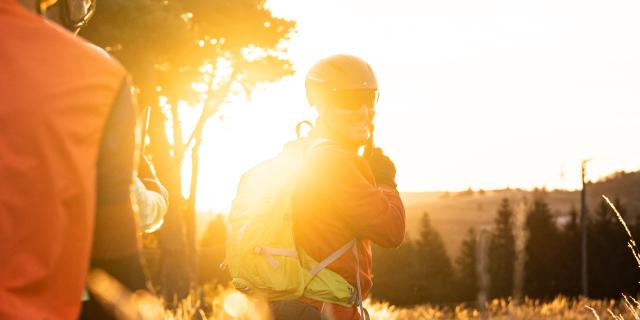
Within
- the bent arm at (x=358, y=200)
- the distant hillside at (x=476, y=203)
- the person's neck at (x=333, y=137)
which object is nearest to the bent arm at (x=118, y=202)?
the bent arm at (x=358, y=200)

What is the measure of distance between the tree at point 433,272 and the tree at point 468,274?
1045mm

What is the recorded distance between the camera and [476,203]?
124 metres

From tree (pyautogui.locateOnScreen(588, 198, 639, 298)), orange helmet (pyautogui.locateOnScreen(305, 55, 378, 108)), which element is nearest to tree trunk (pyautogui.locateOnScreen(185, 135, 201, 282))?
orange helmet (pyautogui.locateOnScreen(305, 55, 378, 108))

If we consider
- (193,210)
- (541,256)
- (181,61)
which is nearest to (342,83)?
(181,61)

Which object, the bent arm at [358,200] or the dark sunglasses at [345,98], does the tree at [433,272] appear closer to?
the dark sunglasses at [345,98]

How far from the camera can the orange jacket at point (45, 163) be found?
3.86 ft

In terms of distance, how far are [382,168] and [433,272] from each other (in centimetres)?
7701

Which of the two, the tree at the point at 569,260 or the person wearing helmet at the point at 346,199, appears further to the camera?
the tree at the point at 569,260

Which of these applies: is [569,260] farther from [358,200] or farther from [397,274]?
[358,200]

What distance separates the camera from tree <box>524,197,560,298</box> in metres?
77.9

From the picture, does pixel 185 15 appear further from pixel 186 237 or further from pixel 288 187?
pixel 288 187

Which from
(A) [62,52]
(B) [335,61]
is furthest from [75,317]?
(B) [335,61]

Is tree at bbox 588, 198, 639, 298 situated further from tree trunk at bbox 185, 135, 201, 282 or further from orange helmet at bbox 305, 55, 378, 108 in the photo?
orange helmet at bbox 305, 55, 378, 108

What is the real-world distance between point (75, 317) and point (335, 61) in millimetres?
2290
